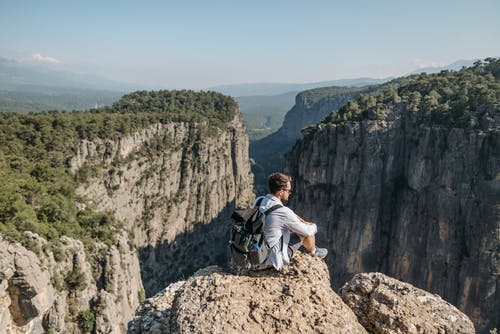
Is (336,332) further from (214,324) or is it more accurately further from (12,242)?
(12,242)

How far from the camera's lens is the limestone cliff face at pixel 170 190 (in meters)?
58.4

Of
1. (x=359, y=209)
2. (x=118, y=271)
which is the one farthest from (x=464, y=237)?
(x=118, y=271)

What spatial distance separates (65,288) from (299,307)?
2673 cm

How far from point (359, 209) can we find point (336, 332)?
4727 cm

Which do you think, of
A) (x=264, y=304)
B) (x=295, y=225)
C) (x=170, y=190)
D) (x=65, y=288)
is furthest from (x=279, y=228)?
(x=170, y=190)

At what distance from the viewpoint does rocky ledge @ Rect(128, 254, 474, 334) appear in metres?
7.55

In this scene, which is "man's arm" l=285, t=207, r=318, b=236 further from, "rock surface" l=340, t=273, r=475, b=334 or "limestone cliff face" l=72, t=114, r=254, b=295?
"limestone cliff face" l=72, t=114, r=254, b=295

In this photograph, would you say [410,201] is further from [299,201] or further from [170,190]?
[170,190]

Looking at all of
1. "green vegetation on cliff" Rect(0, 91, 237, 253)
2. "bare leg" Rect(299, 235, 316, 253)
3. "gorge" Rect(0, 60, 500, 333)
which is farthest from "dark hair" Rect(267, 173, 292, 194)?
"green vegetation on cliff" Rect(0, 91, 237, 253)

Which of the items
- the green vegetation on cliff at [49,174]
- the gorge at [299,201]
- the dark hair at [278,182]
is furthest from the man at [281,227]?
the green vegetation on cliff at [49,174]

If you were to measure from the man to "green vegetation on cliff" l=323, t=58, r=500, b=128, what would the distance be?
4407 cm

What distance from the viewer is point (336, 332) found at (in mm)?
7527

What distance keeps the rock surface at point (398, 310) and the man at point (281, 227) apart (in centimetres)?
214

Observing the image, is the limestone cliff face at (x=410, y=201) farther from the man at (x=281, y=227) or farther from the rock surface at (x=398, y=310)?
the man at (x=281, y=227)
